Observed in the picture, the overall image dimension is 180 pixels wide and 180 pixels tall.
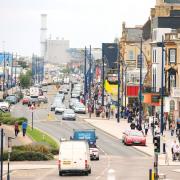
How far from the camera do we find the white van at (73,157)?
45156 millimetres

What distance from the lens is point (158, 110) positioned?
10156 centimetres

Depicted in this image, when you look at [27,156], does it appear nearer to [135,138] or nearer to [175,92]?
[135,138]

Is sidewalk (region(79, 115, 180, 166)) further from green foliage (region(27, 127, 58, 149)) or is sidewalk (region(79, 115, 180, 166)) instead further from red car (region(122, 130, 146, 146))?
green foliage (region(27, 127, 58, 149))

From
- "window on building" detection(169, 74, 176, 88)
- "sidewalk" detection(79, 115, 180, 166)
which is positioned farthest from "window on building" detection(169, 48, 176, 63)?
"sidewalk" detection(79, 115, 180, 166)

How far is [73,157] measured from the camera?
45.1 meters

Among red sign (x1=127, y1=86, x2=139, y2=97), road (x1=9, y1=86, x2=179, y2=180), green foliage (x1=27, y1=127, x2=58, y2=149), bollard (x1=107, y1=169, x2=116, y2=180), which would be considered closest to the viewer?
bollard (x1=107, y1=169, x2=116, y2=180)

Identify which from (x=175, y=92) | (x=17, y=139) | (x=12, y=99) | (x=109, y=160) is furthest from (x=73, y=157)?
(x=12, y=99)

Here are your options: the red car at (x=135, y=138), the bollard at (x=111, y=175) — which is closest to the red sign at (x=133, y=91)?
the red car at (x=135, y=138)

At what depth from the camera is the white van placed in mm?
45156

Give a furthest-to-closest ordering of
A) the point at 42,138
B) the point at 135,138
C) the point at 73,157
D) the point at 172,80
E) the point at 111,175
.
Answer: the point at 172,80 → the point at 42,138 → the point at 135,138 → the point at 111,175 → the point at 73,157

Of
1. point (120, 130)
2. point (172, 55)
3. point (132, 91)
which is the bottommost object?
point (120, 130)

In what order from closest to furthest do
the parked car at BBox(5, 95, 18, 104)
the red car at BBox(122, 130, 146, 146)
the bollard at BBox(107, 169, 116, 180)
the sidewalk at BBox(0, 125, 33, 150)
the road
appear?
the bollard at BBox(107, 169, 116, 180) → the road → the sidewalk at BBox(0, 125, 33, 150) → the red car at BBox(122, 130, 146, 146) → the parked car at BBox(5, 95, 18, 104)

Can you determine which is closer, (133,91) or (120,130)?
(120,130)

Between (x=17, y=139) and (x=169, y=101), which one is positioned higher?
(x=169, y=101)
